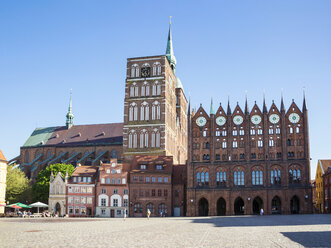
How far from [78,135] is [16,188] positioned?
27.3m

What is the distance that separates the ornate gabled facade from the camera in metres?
81.7

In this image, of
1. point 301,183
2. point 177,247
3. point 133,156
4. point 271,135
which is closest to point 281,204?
point 301,183

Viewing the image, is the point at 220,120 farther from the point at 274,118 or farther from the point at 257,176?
the point at 257,176

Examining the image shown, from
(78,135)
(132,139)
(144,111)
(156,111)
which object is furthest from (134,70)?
(78,135)

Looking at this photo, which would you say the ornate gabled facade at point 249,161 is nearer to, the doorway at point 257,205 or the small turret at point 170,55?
the doorway at point 257,205

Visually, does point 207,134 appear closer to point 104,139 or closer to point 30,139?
point 104,139

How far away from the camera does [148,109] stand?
101 m

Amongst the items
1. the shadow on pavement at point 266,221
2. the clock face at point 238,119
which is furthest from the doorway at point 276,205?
the shadow on pavement at point 266,221

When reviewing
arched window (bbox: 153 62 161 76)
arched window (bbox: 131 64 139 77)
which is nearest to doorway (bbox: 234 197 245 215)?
arched window (bbox: 153 62 161 76)

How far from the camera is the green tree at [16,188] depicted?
95875 mm

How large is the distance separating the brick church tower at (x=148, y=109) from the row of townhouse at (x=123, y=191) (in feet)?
30.3

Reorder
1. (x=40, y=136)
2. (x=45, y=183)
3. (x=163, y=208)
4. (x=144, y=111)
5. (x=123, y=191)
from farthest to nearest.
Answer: (x=40, y=136) → (x=144, y=111) → (x=45, y=183) → (x=123, y=191) → (x=163, y=208)

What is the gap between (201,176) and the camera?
8569 centimetres

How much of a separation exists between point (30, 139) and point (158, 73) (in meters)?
47.1
